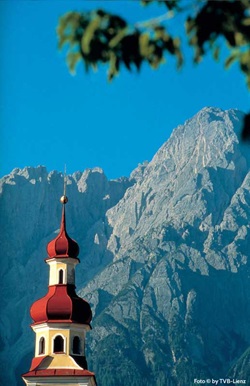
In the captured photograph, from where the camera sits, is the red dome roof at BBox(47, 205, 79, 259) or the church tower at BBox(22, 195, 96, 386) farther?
the red dome roof at BBox(47, 205, 79, 259)

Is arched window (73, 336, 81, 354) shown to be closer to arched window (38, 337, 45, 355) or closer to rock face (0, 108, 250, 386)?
arched window (38, 337, 45, 355)

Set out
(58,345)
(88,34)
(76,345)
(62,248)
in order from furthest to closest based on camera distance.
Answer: (62,248), (76,345), (58,345), (88,34)

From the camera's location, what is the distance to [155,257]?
142 metres

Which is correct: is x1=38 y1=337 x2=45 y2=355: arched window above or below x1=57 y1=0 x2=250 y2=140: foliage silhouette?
above

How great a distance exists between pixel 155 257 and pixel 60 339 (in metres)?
111

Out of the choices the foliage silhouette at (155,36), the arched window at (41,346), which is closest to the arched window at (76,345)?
the arched window at (41,346)

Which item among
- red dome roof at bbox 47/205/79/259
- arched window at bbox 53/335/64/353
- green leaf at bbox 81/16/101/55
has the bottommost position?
green leaf at bbox 81/16/101/55

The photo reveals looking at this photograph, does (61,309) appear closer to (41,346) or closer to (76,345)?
(76,345)

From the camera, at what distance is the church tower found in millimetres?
29844

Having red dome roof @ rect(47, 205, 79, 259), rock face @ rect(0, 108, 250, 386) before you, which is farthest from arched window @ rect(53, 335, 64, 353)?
rock face @ rect(0, 108, 250, 386)

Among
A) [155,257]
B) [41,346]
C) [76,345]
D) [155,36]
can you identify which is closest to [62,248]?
[41,346]

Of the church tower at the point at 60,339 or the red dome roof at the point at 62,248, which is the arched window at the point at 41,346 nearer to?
the church tower at the point at 60,339

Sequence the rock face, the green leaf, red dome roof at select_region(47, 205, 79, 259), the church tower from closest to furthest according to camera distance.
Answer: the green leaf → the church tower → red dome roof at select_region(47, 205, 79, 259) → the rock face

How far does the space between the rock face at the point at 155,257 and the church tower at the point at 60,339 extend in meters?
93.4
